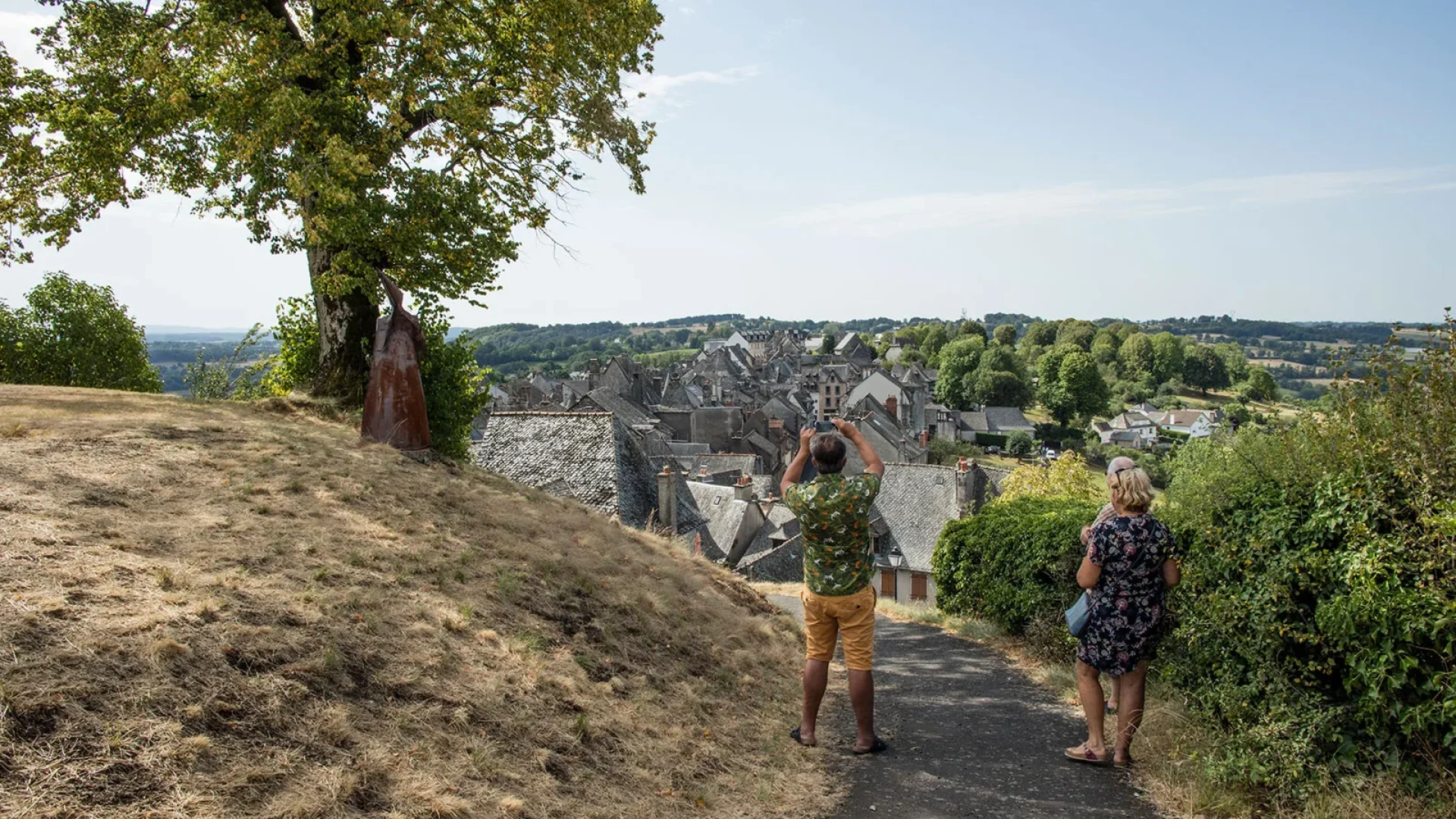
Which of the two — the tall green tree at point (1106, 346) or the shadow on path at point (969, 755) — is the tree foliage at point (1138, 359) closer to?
the tall green tree at point (1106, 346)

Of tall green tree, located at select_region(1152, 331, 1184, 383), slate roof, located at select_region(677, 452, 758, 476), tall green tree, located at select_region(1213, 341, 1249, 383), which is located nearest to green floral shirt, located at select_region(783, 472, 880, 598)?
slate roof, located at select_region(677, 452, 758, 476)

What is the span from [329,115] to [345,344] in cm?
355

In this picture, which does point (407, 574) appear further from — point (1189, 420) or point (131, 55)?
point (1189, 420)

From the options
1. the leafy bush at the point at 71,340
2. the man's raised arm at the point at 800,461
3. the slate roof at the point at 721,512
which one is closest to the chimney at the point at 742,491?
the slate roof at the point at 721,512

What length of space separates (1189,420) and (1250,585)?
116 m

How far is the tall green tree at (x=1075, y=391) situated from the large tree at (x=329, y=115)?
→ 106137 millimetres

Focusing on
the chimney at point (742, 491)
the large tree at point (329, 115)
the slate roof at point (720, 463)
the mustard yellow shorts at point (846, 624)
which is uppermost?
the large tree at point (329, 115)

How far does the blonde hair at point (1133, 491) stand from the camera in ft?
20.0

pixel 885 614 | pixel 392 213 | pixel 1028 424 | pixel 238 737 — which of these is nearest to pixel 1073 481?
pixel 885 614

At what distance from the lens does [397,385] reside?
11.5m

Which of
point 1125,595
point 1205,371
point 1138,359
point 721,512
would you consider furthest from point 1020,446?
point 1125,595

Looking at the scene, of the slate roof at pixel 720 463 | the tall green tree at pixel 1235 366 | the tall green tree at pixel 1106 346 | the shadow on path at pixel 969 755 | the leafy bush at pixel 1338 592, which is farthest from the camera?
the tall green tree at pixel 1106 346

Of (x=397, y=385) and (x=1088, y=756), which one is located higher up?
(x=397, y=385)

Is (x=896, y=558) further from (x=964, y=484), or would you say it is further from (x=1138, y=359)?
(x=1138, y=359)
